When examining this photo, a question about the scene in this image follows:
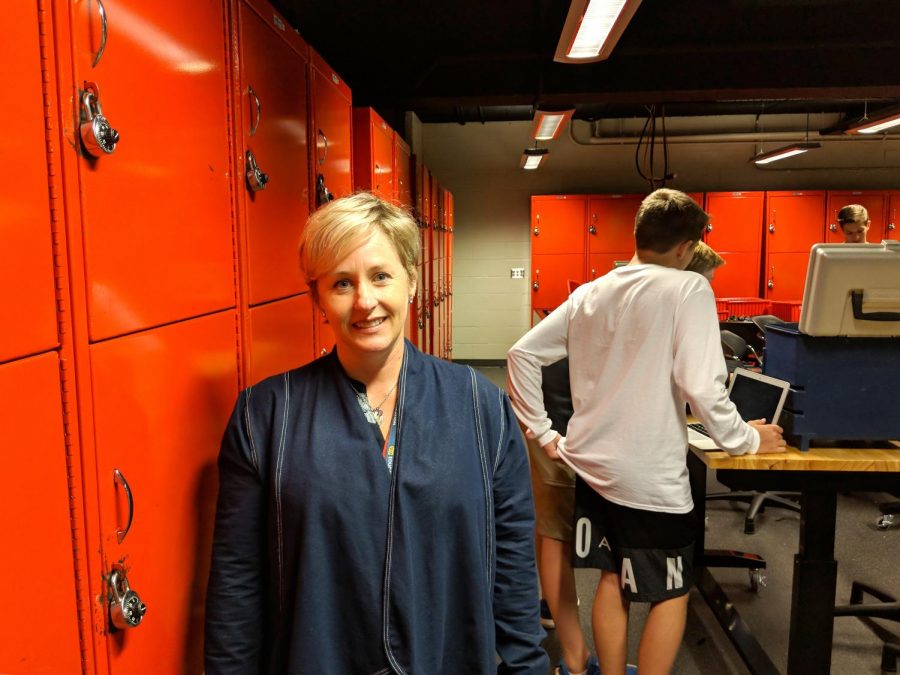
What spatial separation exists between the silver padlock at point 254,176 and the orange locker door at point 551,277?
663cm

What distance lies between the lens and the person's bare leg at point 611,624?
1.99 m

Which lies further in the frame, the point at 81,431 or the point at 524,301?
the point at 524,301

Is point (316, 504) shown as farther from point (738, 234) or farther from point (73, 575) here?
point (738, 234)

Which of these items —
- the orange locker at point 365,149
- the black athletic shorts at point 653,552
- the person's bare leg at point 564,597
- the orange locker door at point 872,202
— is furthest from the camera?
the orange locker door at point 872,202

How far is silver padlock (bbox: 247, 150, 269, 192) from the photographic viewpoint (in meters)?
1.37

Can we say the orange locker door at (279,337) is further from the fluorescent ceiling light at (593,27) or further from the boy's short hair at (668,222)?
the fluorescent ceiling light at (593,27)

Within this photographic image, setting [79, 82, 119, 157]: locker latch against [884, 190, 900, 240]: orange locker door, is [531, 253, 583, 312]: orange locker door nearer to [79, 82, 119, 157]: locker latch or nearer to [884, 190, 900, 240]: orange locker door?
[884, 190, 900, 240]: orange locker door

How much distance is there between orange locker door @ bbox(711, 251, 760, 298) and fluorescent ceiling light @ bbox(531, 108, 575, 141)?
11.0 feet

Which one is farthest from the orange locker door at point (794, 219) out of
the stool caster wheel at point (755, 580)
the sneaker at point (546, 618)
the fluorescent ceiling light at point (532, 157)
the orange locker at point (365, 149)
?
the sneaker at point (546, 618)

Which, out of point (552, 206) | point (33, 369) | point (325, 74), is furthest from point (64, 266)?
point (552, 206)

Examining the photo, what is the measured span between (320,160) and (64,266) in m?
1.26

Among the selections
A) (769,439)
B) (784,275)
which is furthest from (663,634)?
(784,275)

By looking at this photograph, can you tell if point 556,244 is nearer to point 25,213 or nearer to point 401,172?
point 401,172

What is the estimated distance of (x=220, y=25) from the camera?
1.22 meters
